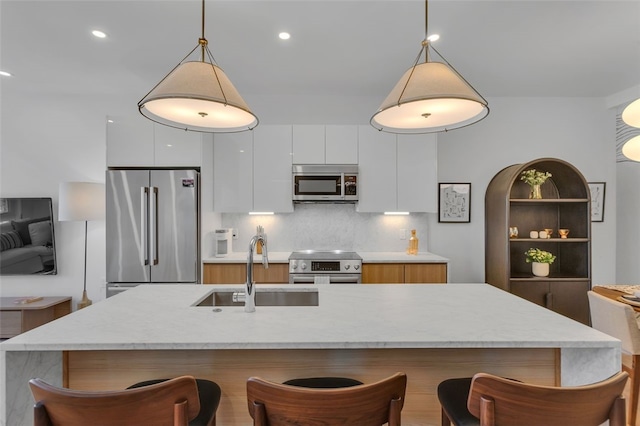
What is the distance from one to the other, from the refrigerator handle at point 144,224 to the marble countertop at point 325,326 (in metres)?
1.48

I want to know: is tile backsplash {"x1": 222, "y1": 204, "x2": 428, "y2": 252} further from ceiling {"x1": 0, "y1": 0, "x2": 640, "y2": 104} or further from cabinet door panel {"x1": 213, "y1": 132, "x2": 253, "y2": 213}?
ceiling {"x1": 0, "y1": 0, "x2": 640, "y2": 104}

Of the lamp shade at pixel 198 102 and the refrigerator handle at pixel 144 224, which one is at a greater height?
the lamp shade at pixel 198 102

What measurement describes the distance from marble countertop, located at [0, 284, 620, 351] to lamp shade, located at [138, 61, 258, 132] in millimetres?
975

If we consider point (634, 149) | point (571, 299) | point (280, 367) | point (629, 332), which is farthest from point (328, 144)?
point (571, 299)

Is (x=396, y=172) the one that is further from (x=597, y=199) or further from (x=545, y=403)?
(x=545, y=403)

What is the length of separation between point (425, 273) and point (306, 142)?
1930 millimetres

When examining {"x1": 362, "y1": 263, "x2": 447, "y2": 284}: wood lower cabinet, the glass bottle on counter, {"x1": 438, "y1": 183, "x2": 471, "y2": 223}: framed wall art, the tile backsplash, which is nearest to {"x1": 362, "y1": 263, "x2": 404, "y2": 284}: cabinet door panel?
{"x1": 362, "y1": 263, "x2": 447, "y2": 284}: wood lower cabinet

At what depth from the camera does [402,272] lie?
332 centimetres

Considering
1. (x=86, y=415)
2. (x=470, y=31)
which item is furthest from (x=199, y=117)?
(x=470, y=31)

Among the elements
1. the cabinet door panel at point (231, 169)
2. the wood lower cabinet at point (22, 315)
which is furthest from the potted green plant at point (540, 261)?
the wood lower cabinet at point (22, 315)

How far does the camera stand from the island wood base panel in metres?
1.42

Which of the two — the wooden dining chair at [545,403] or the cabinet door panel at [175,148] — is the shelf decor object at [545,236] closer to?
the wooden dining chair at [545,403]

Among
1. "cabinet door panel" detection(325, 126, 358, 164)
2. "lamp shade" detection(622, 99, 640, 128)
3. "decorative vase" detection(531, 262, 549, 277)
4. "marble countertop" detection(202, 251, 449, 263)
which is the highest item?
"cabinet door panel" detection(325, 126, 358, 164)

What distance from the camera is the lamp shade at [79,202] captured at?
10.7 ft
